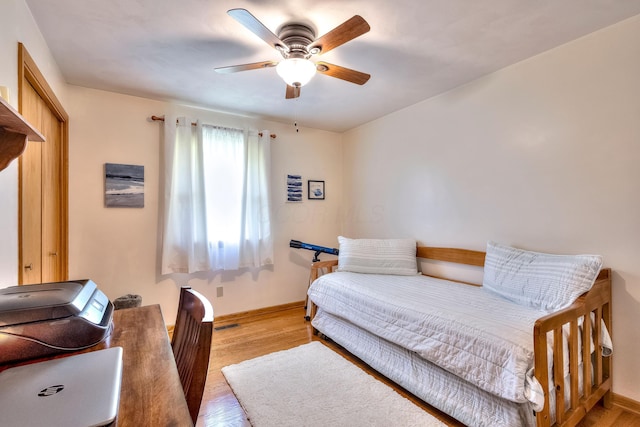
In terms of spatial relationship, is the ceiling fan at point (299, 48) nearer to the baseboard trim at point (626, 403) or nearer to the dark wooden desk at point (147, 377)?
the dark wooden desk at point (147, 377)

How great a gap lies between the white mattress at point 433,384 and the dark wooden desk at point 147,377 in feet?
5.21

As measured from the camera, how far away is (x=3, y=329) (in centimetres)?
83

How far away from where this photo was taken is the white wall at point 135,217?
264 cm

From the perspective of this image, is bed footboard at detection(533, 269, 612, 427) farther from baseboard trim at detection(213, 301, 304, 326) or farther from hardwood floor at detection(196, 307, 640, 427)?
baseboard trim at detection(213, 301, 304, 326)

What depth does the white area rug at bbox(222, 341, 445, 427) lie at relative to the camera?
5.70 feet

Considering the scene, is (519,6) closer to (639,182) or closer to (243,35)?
(639,182)

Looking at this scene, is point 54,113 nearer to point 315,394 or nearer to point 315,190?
point 315,190

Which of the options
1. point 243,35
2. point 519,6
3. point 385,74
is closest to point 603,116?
point 519,6

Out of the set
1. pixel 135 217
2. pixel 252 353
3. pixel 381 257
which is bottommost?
pixel 252 353

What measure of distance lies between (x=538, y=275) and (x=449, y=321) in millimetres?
673

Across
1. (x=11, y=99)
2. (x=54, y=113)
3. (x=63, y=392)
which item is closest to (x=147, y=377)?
(x=63, y=392)

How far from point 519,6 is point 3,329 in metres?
2.56

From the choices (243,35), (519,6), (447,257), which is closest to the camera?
(519,6)

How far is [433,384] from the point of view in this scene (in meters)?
1.87
